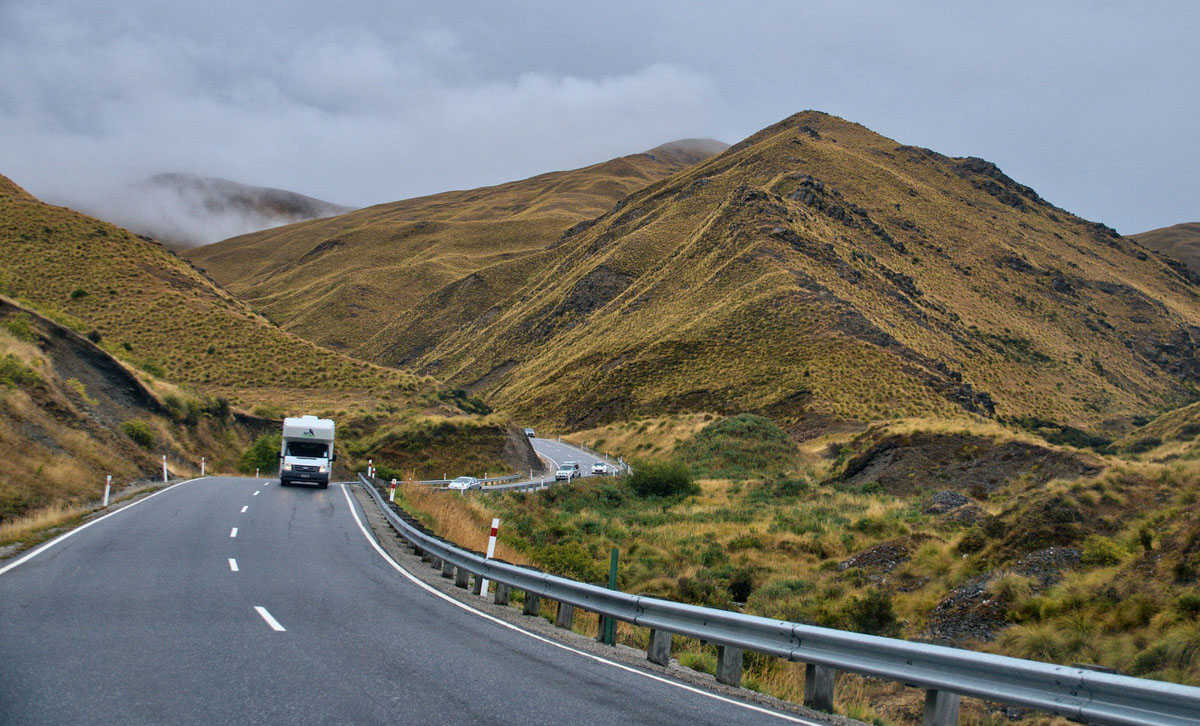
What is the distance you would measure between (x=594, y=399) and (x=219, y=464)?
3798 centimetres

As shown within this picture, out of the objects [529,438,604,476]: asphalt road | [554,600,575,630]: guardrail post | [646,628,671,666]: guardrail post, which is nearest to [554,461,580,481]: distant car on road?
[529,438,604,476]: asphalt road

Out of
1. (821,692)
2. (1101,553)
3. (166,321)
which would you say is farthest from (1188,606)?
(166,321)

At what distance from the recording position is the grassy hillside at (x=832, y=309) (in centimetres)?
6762

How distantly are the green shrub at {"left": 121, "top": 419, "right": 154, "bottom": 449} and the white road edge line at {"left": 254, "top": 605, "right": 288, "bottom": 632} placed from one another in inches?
1181

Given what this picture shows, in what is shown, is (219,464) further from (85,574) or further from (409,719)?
(409,719)

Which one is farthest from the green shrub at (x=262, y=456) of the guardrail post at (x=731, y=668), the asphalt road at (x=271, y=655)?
the guardrail post at (x=731, y=668)

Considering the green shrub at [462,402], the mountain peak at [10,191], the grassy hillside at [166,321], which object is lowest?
the green shrub at [462,402]

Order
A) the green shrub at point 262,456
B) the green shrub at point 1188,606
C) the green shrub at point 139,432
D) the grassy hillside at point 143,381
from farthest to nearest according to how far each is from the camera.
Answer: the green shrub at point 262,456, the green shrub at point 139,432, the grassy hillside at point 143,381, the green shrub at point 1188,606

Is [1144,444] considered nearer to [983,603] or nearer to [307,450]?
[983,603]

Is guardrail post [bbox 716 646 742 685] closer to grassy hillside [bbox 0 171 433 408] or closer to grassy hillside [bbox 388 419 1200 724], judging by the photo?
grassy hillside [bbox 388 419 1200 724]

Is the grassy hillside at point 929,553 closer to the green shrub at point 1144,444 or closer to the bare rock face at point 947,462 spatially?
the bare rock face at point 947,462

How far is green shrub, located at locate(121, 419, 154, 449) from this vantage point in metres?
36.4

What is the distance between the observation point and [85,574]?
12.1m

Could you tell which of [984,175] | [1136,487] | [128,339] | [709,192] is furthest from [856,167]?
[1136,487]
